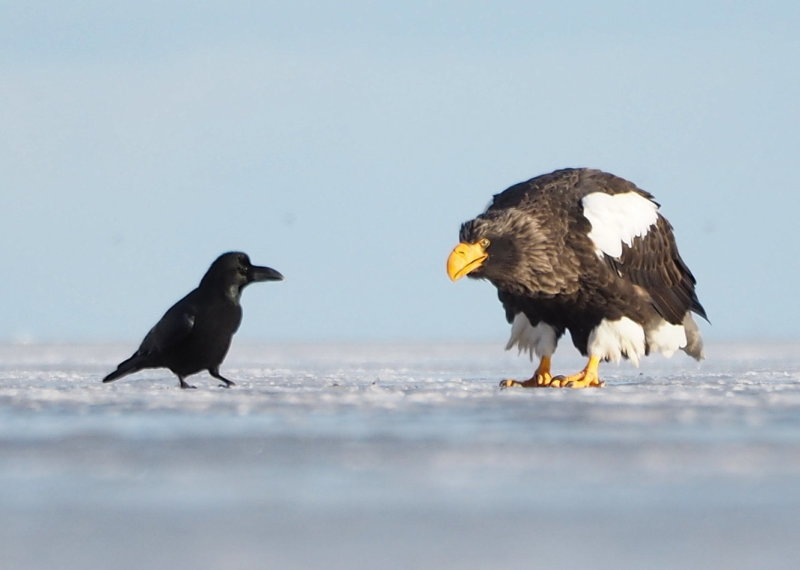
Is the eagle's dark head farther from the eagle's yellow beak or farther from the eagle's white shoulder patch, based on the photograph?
the eagle's white shoulder patch

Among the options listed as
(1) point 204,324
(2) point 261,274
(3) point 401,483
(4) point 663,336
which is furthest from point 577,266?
(3) point 401,483

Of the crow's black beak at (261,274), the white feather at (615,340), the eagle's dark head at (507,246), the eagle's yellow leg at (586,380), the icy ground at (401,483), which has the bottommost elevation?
the icy ground at (401,483)

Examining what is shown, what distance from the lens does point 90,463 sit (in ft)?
16.3

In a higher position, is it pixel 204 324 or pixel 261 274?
pixel 261 274

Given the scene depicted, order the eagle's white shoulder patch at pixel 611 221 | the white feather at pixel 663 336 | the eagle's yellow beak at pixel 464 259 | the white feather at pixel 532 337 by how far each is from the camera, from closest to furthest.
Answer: the eagle's yellow beak at pixel 464 259
the eagle's white shoulder patch at pixel 611 221
the white feather at pixel 532 337
the white feather at pixel 663 336

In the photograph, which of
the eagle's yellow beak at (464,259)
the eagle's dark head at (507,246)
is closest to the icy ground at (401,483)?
the eagle's yellow beak at (464,259)

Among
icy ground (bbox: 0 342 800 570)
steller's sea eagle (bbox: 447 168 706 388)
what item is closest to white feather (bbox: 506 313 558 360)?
steller's sea eagle (bbox: 447 168 706 388)

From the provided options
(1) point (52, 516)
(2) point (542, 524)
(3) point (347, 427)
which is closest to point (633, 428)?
(3) point (347, 427)

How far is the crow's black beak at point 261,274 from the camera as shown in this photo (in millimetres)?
9695

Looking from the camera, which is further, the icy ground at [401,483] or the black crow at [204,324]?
the black crow at [204,324]

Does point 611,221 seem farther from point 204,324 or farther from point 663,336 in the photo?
point 204,324

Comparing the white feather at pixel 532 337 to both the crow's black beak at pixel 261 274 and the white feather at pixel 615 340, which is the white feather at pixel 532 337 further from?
the crow's black beak at pixel 261 274

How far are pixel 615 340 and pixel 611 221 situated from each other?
0.79m

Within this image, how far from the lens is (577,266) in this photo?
31.2 feet
